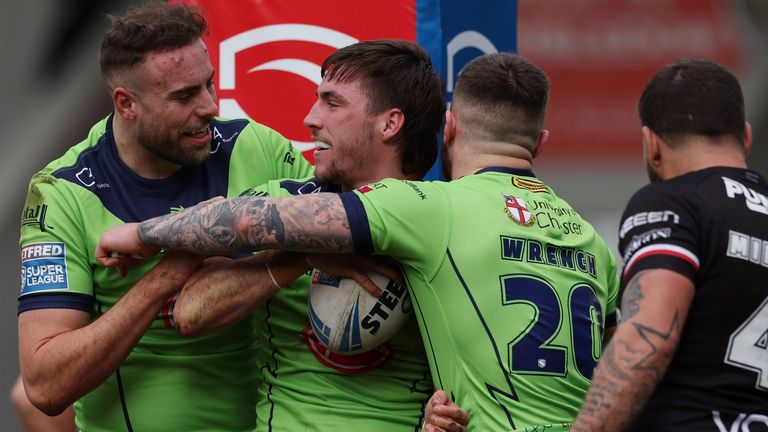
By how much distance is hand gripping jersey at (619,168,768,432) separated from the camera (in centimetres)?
303

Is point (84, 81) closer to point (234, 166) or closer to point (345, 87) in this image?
point (234, 166)

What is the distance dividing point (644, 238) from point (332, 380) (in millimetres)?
1119

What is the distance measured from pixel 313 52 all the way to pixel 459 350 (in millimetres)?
1800

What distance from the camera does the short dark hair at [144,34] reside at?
391 cm

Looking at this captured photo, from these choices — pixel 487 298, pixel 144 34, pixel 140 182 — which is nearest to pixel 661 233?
pixel 487 298

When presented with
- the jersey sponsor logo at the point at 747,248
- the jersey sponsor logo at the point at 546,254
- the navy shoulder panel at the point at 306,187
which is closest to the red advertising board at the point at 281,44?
the navy shoulder panel at the point at 306,187

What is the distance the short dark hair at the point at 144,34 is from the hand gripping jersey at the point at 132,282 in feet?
0.92

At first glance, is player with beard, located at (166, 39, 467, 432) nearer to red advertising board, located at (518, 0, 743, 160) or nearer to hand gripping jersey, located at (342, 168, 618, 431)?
hand gripping jersey, located at (342, 168, 618, 431)

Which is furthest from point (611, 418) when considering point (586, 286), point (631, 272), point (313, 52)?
point (313, 52)

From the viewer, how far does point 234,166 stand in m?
4.04

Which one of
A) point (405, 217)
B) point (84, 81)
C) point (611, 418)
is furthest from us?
point (84, 81)

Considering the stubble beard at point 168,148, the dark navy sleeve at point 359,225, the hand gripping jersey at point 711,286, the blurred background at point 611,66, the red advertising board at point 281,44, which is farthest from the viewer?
the blurred background at point 611,66

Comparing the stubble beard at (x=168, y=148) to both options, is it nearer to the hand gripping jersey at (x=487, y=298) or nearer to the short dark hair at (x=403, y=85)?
the short dark hair at (x=403, y=85)

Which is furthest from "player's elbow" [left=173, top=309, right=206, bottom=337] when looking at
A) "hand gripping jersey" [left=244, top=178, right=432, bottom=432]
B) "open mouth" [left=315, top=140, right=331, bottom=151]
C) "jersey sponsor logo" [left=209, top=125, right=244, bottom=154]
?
"jersey sponsor logo" [left=209, top=125, right=244, bottom=154]
